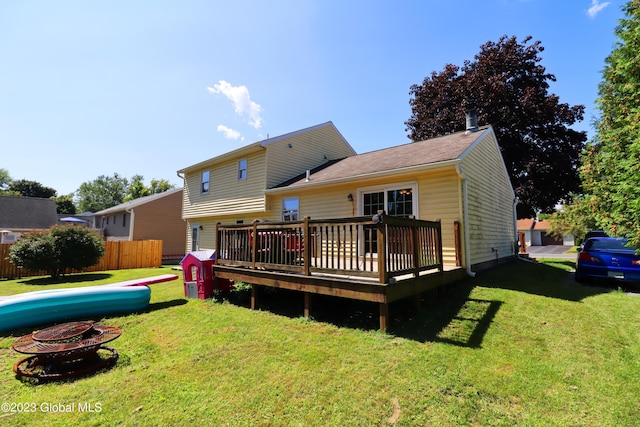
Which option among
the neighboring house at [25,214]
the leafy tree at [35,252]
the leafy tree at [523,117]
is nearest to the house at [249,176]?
the leafy tree at [35,252]

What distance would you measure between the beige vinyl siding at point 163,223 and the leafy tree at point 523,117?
21.5m

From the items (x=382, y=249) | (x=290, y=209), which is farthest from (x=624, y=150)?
(x=290, y=209)

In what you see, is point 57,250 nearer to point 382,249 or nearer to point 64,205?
point 382,249

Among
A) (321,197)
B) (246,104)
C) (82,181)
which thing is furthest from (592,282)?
(82,181)

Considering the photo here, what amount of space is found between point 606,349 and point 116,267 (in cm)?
2053

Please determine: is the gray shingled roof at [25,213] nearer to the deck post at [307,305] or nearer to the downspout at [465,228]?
the deck post at [307,305]

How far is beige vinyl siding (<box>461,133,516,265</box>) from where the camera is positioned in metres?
8.45

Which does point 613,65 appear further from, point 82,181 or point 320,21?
point 82,181

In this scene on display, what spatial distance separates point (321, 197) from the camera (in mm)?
10492

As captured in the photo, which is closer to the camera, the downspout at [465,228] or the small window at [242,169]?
the downspout at [465,228]

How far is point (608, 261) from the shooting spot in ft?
24.0

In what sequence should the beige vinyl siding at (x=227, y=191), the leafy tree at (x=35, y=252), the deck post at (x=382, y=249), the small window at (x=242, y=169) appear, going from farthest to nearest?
the small window at (x=242, y=169) < the beige vinyl siding at (x=227, y=191) < the leafy tree at (x=35, y=252) < the deck post at (x=382, y=249)

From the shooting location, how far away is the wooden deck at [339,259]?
4.66 m

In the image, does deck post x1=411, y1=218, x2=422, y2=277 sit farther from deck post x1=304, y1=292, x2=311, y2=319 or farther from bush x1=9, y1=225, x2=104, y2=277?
bush x1=9, y1=225, x2=104, y2=277
